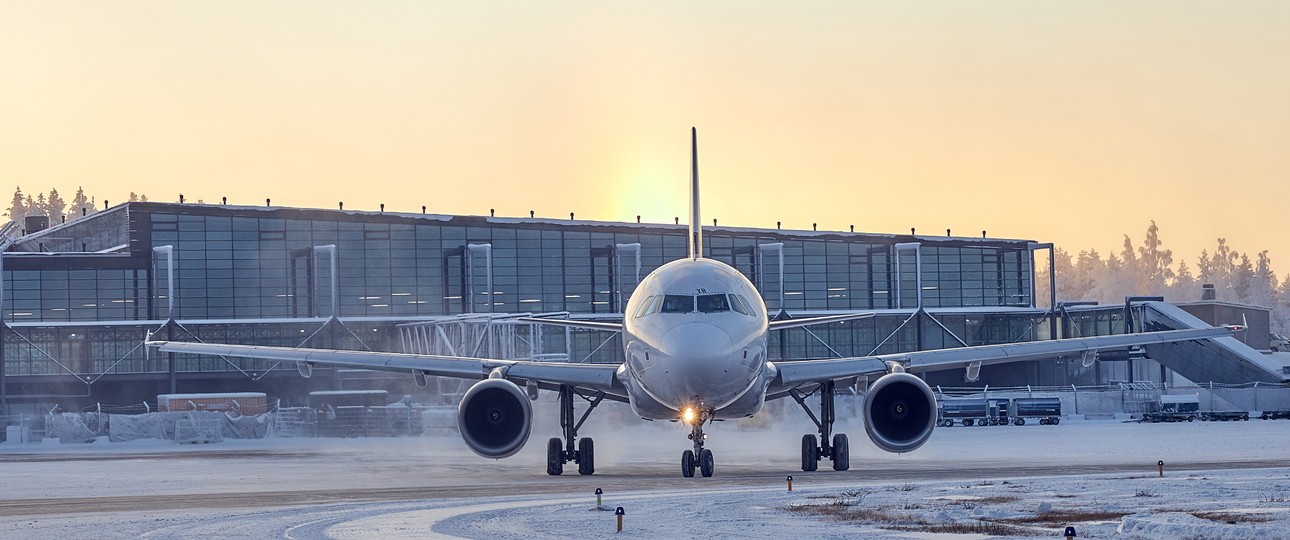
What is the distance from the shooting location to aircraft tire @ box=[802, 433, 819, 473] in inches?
1340

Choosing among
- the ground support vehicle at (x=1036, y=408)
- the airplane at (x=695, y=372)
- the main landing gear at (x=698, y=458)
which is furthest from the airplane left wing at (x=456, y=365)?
the ground support vehicle at (x=1036, y=408)

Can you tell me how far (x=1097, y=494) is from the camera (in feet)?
83.1

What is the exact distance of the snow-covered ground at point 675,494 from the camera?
2089cm

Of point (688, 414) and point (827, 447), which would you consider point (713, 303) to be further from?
point (827, 447)

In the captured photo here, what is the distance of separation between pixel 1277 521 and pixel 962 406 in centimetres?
4846

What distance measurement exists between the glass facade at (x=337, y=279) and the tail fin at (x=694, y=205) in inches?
1706

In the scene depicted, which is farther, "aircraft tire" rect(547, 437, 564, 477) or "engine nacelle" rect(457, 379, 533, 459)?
"aircraft tire" rect(547, 437, 564, 477)

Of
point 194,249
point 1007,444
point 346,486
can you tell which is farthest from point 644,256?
point 346,486

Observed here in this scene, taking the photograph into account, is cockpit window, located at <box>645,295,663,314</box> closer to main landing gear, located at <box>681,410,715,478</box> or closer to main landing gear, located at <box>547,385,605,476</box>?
main landing gear, located at <box>681,410,715,478</box>

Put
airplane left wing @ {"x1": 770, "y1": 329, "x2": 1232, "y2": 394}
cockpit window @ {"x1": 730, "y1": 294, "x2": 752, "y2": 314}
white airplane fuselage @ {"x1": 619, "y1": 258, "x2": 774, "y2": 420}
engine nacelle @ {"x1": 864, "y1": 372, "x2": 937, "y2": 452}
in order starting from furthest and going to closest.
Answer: airplane left wing @ {"x1": 770, "y1": 329, "x2": 1232, "y2": 394} < engine nacelle @ {"x1": 864, "y1": 372, "x2": 937, "y2": 452} < cockpit window @ {"x1": 730, "y1": 294, "x2": 752, "y2": 314} < white airplane fuselage @ {"x1": 619, "y1": 258, "x2": 774, "y2": 420}

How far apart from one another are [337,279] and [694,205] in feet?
179

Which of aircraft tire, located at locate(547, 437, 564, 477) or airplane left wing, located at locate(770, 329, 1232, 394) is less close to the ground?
airplane left wing, located at locate(770, 329, 1232, 394)

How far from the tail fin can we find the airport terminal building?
4042 centimetres

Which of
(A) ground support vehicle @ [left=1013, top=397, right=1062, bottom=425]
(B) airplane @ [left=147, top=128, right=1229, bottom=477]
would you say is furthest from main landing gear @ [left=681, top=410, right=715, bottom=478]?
(A) ground support vehicle @ [left=1013, top=397, right=1062, bottom=425]
